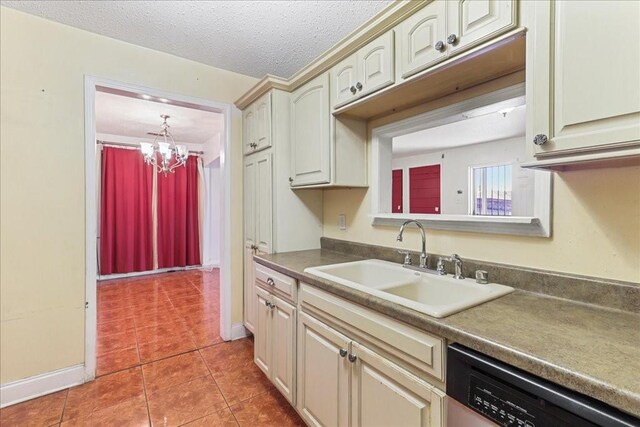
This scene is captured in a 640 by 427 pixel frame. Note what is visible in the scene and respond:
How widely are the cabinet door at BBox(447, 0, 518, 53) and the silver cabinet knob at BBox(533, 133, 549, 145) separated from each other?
1.32 feet

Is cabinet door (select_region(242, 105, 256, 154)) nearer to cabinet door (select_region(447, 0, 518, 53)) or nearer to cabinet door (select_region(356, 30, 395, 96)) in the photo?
cabinet door (select_region(356, 30, 395, 96))

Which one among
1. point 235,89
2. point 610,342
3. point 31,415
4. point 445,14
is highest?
point 235,89

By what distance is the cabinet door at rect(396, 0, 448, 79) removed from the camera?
1.20 meters

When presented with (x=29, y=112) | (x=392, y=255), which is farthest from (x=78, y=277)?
(x=392, y=255)

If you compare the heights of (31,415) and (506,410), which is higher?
(506,410)

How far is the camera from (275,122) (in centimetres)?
224

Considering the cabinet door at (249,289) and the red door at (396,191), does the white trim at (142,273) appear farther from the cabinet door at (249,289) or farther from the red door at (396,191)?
the red door at (396,191)

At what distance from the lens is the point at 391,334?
40.6 inches

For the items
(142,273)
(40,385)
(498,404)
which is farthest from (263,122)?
(142,273)

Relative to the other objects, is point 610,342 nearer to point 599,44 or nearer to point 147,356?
point 599,44

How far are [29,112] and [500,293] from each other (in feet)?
9.50

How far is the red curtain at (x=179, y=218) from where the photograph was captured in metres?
5.23

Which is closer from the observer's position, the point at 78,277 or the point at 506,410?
the point at 506,410

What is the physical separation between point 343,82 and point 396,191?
749 millimetres
